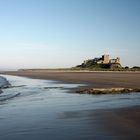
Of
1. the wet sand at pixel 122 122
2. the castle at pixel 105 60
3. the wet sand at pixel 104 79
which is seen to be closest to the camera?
the wet sand at pixel 122 122

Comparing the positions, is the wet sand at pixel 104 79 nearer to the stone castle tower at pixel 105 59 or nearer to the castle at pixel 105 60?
the castle at pixel 105 60

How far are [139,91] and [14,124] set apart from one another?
41.4 ft

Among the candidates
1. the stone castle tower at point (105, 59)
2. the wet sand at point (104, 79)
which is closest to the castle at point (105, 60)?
the stone castle tower at point (105, 59)

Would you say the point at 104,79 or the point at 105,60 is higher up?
the point at 105,60

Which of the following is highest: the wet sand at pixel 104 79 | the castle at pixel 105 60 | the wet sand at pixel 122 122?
the castle at pixel 105 60

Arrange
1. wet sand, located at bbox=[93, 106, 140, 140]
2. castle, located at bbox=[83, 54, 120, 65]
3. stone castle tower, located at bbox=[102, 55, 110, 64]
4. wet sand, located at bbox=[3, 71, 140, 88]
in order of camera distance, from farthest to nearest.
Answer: stone castle tower, located at bbox=[102, 55, 110, 64]
castle, located at bbox=[83, 54, 120, 65]
wet sand, located at bbox=[3, 71, 140, 88]
wet sand, located at bbox=[93, 106, 140, 140]

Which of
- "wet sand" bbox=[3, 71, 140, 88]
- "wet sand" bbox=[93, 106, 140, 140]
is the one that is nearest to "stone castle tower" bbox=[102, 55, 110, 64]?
"wet sand" bbox=[3, 71, 140, 88]

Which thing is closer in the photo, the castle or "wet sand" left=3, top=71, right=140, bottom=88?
"wet sand" left=3, top=71, right=140, bottom=88

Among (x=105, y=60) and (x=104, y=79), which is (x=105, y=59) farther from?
(x=104, y=79)

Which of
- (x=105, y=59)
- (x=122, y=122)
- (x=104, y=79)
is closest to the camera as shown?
(x=122, y=122)

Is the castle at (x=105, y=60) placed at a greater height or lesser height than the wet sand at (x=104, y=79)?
greater

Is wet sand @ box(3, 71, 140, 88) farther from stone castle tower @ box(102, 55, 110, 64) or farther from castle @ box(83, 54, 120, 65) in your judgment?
stone castle tower @ box(102, 55, 110, 64)

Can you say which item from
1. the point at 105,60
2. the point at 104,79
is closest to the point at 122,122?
the point at 104,79

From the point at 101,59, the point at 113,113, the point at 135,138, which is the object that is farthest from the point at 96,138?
the point at 101,59
